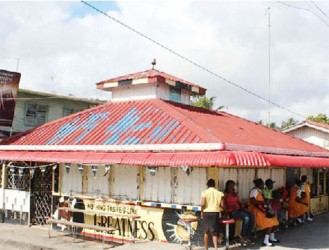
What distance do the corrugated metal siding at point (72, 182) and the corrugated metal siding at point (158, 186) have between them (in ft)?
8.09

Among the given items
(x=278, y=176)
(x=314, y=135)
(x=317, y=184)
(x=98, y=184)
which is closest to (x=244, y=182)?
(x=278, y=176)

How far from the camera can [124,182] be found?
467 inches

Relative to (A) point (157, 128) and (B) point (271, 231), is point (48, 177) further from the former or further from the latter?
(B) point (271, 231)

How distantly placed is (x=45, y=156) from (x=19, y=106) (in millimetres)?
13209

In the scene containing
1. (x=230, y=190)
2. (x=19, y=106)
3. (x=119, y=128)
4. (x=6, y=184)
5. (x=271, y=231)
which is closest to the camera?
(x=230, y=190)

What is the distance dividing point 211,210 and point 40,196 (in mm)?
6766

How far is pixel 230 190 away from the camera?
10.3m

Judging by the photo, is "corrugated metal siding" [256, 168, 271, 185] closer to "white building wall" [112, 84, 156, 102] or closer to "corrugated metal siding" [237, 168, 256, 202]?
"corrugated metal siding" [237, 168, 256, 202]

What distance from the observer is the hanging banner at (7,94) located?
60.6 ft

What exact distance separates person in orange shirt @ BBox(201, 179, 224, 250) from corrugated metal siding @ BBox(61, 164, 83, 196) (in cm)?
457

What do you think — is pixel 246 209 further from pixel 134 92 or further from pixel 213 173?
pixel 134 92

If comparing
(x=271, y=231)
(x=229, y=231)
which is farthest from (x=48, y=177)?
(x=271, y=231)

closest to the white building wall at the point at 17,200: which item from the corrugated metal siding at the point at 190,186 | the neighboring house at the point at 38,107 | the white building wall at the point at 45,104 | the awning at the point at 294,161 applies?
the corrugated metal siding at the point at 190,186

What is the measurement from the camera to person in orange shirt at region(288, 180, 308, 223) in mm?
13727
